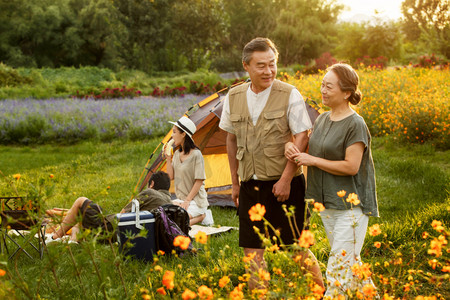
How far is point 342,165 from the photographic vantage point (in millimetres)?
2596

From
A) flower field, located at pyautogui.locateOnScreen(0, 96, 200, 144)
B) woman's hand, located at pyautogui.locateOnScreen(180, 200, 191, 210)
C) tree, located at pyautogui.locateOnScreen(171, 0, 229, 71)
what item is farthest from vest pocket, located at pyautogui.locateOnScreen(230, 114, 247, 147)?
tree, located at pyautogui.locateOnScreen(171, 0, 229, 71)

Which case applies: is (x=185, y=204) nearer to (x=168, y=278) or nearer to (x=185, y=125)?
(x=185, y=125)

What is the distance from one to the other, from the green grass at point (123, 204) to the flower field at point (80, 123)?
41 centimetres

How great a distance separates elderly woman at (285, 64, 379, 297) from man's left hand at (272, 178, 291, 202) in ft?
0.54

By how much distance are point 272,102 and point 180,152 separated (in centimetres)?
255

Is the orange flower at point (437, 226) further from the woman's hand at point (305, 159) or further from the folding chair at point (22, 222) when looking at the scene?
the folding chair at point (22, 222)

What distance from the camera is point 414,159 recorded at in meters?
7.32

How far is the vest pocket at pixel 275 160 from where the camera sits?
283cm

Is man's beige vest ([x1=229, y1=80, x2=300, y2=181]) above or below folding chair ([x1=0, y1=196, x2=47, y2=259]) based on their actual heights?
above

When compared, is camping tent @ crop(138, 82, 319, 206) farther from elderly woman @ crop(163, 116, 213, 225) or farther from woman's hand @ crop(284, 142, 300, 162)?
woman's hand @ crop(284, 142, 300, 162)

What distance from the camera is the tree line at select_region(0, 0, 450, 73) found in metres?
26.6

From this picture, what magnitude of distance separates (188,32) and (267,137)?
26.3 meters

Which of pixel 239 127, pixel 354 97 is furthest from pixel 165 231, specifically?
pixel 354 97

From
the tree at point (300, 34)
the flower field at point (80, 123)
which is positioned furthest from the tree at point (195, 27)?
the flower field at point (80, 123)
